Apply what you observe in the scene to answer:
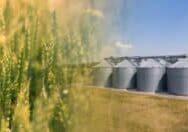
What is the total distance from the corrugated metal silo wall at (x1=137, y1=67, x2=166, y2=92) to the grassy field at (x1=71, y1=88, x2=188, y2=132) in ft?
10.0

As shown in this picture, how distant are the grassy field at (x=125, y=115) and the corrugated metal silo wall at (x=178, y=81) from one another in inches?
83.0

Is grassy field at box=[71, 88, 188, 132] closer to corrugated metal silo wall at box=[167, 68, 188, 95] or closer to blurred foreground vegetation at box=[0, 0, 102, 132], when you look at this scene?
blurred foreground vegetation at box=[0, 0, 102, 132]

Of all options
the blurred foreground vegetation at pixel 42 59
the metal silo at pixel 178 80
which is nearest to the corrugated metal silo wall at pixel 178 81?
the metal silo at pixel 178 80

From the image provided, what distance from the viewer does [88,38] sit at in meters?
1.29

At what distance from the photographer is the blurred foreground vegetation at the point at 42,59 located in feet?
Result: 3.82

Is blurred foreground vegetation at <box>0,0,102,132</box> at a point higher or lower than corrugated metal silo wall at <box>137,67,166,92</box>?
higher

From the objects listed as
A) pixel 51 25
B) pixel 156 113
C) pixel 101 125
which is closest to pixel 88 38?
pixel 51 25

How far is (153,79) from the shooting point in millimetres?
15359

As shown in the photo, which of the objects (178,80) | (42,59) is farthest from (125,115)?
(178,80)

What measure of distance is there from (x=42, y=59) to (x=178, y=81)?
13930 millimetres

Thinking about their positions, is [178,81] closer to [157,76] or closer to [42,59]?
[157,76]

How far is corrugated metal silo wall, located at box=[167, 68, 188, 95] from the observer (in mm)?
13859

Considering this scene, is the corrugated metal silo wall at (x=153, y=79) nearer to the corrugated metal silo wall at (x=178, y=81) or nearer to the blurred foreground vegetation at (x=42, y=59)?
the corrugated metal silo wall at (x=178, y=81)

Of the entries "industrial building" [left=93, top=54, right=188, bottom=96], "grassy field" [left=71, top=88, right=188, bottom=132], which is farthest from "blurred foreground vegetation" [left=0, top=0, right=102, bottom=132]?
"industrial building" [left=93, top=54, right=188, bottom=96]
